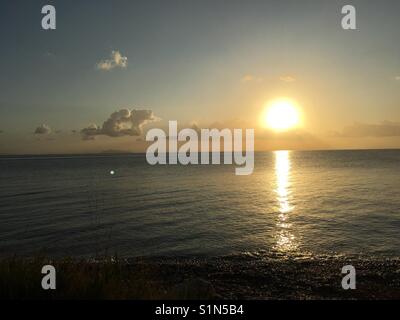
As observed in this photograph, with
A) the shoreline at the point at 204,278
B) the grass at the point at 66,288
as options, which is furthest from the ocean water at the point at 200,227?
the grass at the point at 66,288

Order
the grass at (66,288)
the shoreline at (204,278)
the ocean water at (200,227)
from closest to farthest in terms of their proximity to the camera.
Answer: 1. the grass at (66,288)
2. the shoreline at (204,278)
3. the ocean water at (200,227)

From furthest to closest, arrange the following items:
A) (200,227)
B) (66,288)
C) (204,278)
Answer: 1. (200,227)
2. (204,278)
3. (66,288)

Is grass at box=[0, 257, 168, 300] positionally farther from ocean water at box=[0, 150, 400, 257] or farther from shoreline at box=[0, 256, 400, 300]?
ocean water at box=[0, 150, 400, 257]

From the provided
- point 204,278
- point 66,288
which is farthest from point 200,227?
point 66,288

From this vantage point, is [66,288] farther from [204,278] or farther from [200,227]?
[200,227]

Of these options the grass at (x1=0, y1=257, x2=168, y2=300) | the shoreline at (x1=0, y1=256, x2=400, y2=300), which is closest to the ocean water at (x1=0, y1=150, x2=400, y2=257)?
the shoreline at (x1=0, y1=256, x2=400, y2=300)

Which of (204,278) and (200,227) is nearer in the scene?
(204,278)

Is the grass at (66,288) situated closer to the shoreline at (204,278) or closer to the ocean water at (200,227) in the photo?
the shoreline at (204,278)

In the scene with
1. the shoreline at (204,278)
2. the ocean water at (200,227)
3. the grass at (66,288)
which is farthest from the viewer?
the ocean water at (200,227)

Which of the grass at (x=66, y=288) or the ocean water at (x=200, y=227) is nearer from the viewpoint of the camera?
the grass at (x=66, y=288)

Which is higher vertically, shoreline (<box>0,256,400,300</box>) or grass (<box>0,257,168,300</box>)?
grass (<box>0,257,168,300</box>)
